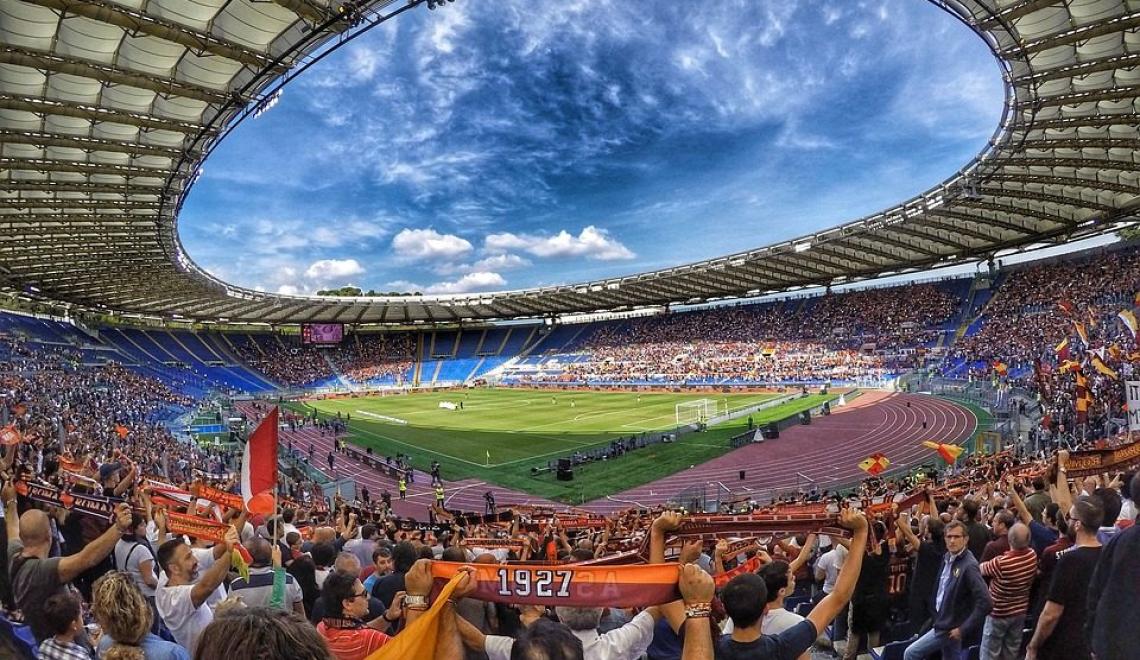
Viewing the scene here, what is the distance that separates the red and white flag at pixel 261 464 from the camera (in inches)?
276

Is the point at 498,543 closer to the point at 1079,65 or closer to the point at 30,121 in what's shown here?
the point at 30,121

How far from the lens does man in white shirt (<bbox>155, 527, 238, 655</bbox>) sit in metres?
3.87

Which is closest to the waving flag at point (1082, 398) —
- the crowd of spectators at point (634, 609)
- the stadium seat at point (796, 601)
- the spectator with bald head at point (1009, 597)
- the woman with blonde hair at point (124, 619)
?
the crowd of spectators at point (634, 609)

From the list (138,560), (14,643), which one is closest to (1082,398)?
(138,560)

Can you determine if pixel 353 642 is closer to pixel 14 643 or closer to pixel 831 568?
pixel 14 643

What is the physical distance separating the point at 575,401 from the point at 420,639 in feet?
152

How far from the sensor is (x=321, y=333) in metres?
73.3

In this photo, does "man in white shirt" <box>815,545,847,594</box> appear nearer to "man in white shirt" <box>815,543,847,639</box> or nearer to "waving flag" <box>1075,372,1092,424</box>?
"man in white shirt" <box>815,543,847,639</box>

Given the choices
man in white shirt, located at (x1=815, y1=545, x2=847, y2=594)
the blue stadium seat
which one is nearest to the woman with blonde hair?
the blue stadium seat

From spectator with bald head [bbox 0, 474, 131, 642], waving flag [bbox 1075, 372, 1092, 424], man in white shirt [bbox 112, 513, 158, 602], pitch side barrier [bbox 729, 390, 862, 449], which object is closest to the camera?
spectator with bald head [bbox 0, 474, 131, 642]

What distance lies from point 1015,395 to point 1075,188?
12699mm

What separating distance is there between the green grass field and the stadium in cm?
34

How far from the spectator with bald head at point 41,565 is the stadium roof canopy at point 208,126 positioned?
13233mm

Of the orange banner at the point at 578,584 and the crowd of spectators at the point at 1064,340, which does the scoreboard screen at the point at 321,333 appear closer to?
the crowd of spectators at the point at 1064,340
